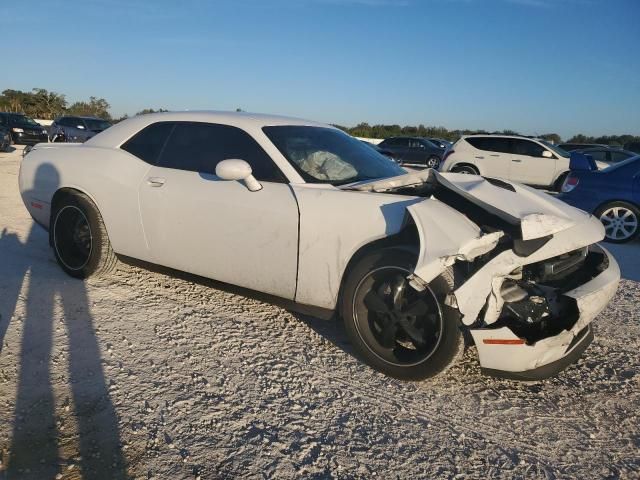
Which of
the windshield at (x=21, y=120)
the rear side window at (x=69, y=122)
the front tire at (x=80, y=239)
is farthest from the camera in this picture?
the windshield at (x=21, y=120)

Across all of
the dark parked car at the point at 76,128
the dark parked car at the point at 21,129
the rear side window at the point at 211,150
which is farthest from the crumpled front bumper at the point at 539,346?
the dark parked car at the point at 21,129

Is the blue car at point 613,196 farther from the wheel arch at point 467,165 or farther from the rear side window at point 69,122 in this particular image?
the rear side window at point 69,122

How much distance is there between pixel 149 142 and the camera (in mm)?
4004

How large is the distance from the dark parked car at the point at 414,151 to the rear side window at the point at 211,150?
17809mm

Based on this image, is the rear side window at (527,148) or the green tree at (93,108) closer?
the rear side window at (527,148)

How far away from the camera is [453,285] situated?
259 cm

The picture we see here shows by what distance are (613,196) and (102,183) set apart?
6.91 meters

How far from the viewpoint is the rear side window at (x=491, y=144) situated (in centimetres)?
1380

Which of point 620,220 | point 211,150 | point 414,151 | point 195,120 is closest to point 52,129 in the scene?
point 414,151

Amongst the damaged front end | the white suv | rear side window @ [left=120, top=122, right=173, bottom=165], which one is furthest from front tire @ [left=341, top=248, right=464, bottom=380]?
the white suv

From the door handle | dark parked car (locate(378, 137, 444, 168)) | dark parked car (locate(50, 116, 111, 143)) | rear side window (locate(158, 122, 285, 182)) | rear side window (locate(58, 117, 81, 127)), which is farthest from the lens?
dark parked car (locate(378, 137, 444, 168))

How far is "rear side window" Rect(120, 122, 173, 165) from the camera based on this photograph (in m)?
3.92

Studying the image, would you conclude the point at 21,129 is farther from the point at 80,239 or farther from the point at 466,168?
the point at 80,239

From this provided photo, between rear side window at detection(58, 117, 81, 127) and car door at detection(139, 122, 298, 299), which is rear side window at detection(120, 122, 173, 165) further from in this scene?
rear side window at detection(58, 117, 81, 127)
